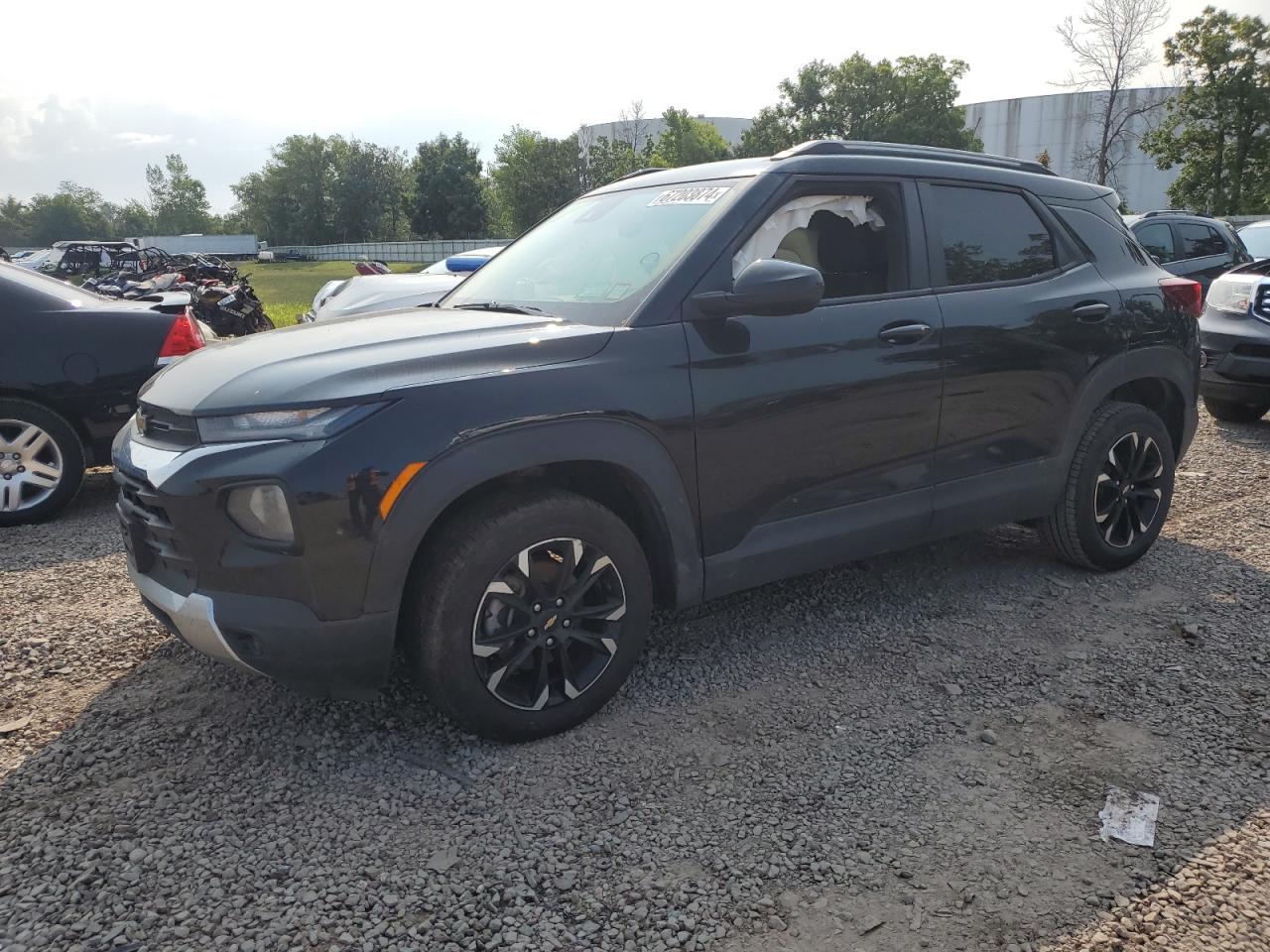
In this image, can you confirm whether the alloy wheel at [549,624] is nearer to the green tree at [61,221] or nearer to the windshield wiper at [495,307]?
the windshield wiper at [495,307]

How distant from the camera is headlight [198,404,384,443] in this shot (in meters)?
2.57

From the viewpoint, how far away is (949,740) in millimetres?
3057

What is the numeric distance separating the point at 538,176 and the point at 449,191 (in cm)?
966

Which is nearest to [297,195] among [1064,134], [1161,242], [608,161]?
[608,161]

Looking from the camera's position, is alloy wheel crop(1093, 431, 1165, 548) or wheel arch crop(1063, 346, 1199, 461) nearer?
wheel arch crop(1063, 346, 1199, 461)

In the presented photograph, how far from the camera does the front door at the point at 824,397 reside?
316cm

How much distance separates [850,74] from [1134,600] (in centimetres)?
5961

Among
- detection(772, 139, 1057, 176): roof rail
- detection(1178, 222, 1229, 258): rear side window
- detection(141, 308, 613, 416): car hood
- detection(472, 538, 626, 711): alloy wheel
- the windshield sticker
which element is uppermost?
detection(772, 139, 1057, 176): roof rail

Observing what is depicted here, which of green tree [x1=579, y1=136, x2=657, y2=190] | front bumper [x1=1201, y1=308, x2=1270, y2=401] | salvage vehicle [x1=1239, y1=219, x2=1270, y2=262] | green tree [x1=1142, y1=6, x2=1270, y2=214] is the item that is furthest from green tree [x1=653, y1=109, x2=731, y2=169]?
front bumper [x1=1201, y1=308, x2=1270, y2=401]

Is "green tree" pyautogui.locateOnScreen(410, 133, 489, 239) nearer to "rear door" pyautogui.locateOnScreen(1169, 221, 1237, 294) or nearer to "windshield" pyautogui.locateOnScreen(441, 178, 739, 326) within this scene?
"rear door" pyautogui.locateOnScreen(1169, 221, 1237, 294)

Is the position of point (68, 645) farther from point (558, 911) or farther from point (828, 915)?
point (828, 915)

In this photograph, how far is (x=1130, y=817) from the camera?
8.65 ft

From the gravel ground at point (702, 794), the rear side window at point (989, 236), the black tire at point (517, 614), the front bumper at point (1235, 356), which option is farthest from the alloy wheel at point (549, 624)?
the front bumper at point (1235, 356)

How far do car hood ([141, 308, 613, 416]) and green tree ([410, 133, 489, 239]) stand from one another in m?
74.5
